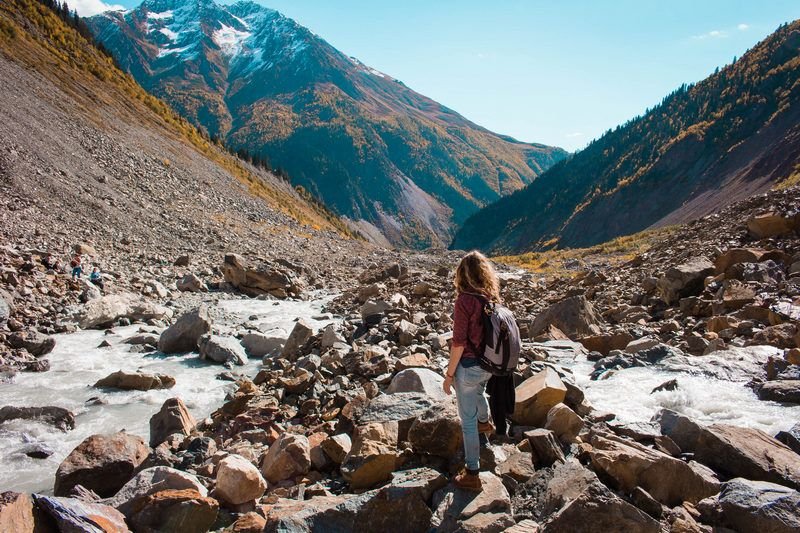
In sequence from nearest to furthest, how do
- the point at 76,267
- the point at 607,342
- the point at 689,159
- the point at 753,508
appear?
the point at 753,508
the point at 607,342
the point at 76,267
the point at 689,159

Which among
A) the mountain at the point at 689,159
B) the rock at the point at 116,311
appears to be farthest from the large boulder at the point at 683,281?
the mountain at the point at 689,159

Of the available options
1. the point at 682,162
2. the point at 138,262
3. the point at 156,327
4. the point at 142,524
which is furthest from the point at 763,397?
the point at 682,162

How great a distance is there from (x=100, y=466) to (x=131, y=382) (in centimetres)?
512

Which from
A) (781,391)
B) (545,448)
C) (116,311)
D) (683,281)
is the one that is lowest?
(116,311)

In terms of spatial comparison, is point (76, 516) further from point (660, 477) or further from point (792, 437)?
point (792, 437)

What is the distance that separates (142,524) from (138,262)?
2098cm

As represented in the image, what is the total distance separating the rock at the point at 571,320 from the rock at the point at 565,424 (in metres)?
6.81

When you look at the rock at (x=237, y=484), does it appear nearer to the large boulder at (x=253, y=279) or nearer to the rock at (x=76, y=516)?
the rock at (x=76, y=516)

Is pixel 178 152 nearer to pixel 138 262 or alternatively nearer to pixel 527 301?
pixel 138 262

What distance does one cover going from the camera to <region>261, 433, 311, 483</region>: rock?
5.68 metres

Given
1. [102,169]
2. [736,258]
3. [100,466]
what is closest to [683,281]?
[736,258]

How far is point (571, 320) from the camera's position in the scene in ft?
41.8

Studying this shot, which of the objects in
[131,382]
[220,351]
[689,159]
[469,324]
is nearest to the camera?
[469,324]

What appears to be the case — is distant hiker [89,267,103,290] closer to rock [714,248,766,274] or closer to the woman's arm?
the woman's arm
